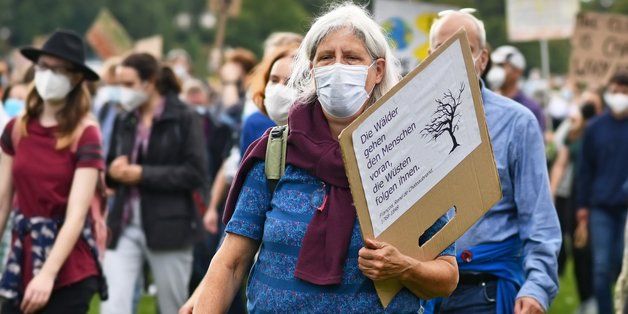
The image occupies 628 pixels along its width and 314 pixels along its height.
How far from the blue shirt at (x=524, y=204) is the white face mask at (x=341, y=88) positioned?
59.3 inches

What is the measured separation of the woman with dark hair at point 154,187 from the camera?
923cm

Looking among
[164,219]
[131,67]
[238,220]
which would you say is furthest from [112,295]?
[238,220]

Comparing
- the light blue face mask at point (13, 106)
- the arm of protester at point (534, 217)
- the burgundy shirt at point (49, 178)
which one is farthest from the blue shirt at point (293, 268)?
the light blue face mask at point (13, 106)

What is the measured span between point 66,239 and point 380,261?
2901mm

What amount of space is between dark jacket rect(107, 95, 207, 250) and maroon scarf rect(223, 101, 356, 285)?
4.63m

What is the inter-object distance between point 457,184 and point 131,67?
5.47 meters

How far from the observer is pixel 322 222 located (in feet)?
15.0

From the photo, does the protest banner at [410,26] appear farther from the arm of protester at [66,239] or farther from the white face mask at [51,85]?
the arm of protester at [66,239]

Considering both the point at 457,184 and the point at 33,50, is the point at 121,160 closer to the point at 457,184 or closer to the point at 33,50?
the point at 33,50

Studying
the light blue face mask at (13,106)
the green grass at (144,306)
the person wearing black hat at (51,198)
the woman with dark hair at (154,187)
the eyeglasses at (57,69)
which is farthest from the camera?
the green grass at (144,306)

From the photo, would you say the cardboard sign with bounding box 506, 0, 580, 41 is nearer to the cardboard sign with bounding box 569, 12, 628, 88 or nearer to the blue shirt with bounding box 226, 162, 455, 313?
the cardboard sign with bounding box 569, 12, 628, 88

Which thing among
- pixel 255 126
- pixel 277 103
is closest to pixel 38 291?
pixel 277 103

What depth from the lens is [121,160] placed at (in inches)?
367

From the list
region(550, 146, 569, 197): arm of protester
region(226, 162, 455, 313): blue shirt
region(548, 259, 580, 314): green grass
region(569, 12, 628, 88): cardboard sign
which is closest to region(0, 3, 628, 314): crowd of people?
region(226, 162, 455, 313): blue shirt
